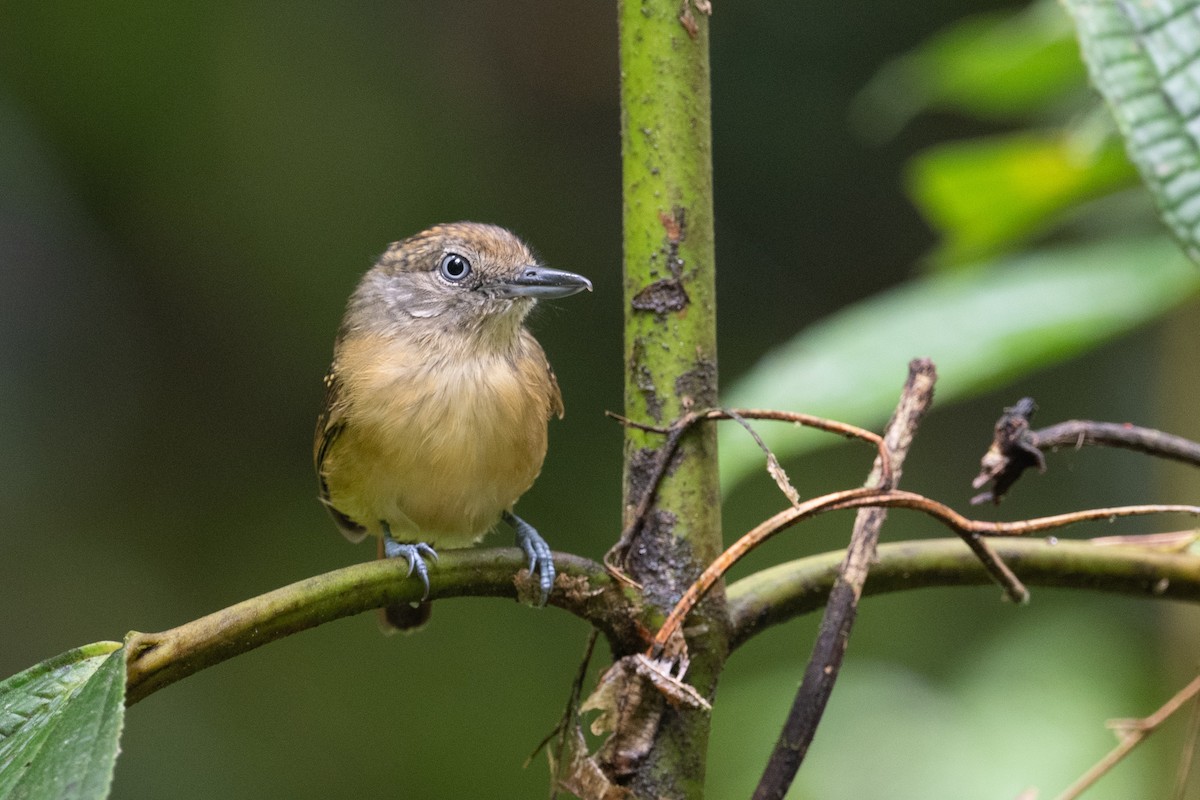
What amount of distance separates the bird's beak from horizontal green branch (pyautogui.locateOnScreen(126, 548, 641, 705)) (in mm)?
1511

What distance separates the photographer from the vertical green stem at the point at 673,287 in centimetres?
156

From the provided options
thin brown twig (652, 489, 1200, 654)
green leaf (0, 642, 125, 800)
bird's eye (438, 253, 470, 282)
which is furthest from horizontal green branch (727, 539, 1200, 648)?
bird's eye (438, 253, 470, 282)

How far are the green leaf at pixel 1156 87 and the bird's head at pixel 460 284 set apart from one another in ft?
5.31

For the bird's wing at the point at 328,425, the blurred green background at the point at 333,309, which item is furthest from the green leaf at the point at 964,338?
the blurred green background at the point at 333,309

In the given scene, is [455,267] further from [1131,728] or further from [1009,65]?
[1131,728]

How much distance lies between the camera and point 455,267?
10.7 feet

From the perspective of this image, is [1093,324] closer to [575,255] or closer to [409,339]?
[409,339]

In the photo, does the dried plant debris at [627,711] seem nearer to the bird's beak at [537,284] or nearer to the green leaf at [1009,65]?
the green leaf at [1009,65]

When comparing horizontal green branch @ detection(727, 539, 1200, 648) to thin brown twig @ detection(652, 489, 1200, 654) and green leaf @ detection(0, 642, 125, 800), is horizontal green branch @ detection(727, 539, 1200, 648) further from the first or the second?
green leaf @ detection(0, 642, 125, 800)

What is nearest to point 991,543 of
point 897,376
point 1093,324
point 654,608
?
point 654,608

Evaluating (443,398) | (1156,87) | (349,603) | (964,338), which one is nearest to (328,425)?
(443,398)

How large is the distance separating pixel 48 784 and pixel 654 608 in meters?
0.69

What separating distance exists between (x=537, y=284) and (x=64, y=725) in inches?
81.1

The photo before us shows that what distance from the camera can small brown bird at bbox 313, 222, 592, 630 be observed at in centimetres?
276
